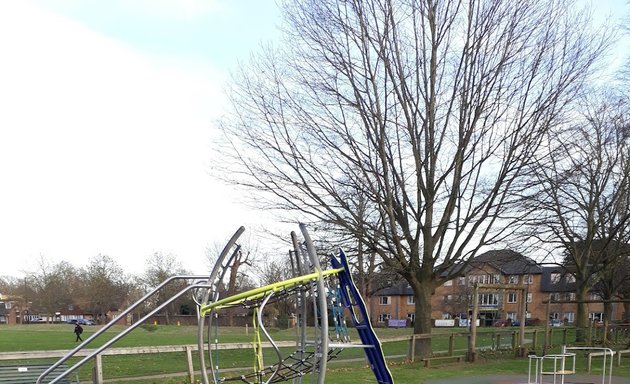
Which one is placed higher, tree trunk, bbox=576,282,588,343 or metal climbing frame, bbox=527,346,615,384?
metal climbing frame, bbox=527,346,615,384

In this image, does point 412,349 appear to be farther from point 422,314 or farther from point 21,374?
point 21,374

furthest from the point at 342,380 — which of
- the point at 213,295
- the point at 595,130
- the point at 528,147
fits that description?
the point at 595,130

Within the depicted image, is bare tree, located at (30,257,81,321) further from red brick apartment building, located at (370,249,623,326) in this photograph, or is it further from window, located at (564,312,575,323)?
window, located at (564,312,575,323)

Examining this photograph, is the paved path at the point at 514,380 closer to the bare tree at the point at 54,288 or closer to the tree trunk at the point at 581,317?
the tree trunk at the point at 581,317

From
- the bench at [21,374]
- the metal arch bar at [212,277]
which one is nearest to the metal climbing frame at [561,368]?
the metal arch bar at [212,277]

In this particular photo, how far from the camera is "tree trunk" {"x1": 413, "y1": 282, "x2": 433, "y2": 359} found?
1759cm

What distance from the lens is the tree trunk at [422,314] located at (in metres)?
17.6

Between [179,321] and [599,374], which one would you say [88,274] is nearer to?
[179,321]

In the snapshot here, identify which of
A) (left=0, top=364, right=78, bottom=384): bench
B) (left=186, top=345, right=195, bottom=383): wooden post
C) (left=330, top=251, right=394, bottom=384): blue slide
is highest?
(left=330, top=251, right=394, bottom=384): blue slide

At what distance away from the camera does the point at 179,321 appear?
6894cm

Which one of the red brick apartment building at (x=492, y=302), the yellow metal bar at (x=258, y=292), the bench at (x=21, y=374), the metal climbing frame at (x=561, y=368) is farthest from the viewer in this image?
the red brick apartment building at (x=492, y=302)

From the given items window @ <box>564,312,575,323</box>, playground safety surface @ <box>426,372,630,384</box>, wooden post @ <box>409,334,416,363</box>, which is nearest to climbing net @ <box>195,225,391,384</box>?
playground safety surface @ <box>426,372,630,384</box>

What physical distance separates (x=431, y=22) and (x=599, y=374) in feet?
32.5

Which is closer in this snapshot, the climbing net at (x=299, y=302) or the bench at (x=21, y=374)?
the climbing net at (x=299, y=302)
